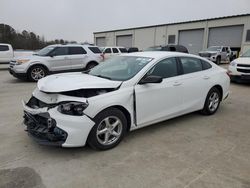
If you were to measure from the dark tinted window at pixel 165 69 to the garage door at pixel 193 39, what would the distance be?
28740 mm

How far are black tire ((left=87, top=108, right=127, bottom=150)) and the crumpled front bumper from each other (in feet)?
0.36

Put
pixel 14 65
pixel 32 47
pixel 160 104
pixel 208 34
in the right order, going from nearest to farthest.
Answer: pixel 160 104
pixel 14 65
pixel 208 34
pixel 32 47

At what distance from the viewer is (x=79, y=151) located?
11.5 ft

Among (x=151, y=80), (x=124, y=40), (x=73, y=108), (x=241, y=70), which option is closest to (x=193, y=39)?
(x=124, y=40)

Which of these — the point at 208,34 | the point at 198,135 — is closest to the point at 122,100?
the point at 198,135

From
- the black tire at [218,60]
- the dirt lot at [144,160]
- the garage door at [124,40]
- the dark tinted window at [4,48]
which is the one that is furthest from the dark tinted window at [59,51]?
the garage door at [124,40]

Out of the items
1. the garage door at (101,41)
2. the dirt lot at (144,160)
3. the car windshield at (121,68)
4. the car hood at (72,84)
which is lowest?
the dirt lot at (144,160)

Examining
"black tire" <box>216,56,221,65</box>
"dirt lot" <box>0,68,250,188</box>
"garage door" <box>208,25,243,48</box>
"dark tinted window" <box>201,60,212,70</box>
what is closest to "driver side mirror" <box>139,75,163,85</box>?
"dirt lot" <box>0,68,250,188</box>

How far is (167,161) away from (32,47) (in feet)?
137

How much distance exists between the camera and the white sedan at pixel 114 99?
321cm

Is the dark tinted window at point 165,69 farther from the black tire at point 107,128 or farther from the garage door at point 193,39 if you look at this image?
the garage door at point 193,39

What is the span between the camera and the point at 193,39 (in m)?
32.2

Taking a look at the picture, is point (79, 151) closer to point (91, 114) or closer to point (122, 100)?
point (91, 114)

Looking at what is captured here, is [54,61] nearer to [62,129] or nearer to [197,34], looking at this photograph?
[62,129]
